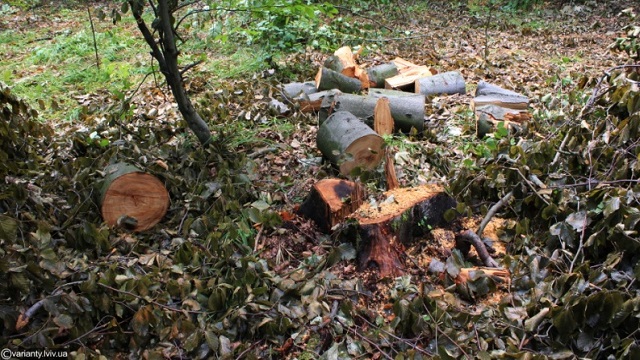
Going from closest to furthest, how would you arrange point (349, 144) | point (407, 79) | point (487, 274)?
point (487, 274) → point (349, 144) → point (407, 79)

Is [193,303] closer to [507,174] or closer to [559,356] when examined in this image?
[559,356]

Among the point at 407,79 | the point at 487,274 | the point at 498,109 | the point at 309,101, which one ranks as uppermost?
the point at 309,101

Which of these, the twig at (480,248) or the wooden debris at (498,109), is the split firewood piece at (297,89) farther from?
the twig at (480,248)

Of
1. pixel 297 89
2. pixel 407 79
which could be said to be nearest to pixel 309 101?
pixel 297 89

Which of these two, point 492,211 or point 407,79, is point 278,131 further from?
point 492,211

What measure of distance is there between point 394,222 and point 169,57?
2.04m

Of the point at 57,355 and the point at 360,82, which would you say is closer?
the point at 57,355

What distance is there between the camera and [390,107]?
4.41m

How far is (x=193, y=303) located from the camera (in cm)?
250

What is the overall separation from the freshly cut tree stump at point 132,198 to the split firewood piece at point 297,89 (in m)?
2.05

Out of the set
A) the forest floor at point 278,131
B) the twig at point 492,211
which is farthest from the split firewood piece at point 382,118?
the twig at point 492,211

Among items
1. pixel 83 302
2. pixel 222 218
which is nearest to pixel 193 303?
pixel 83 302

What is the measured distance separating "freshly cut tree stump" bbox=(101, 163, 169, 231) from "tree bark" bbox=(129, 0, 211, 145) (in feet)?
2.22

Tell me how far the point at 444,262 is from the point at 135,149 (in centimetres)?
236
